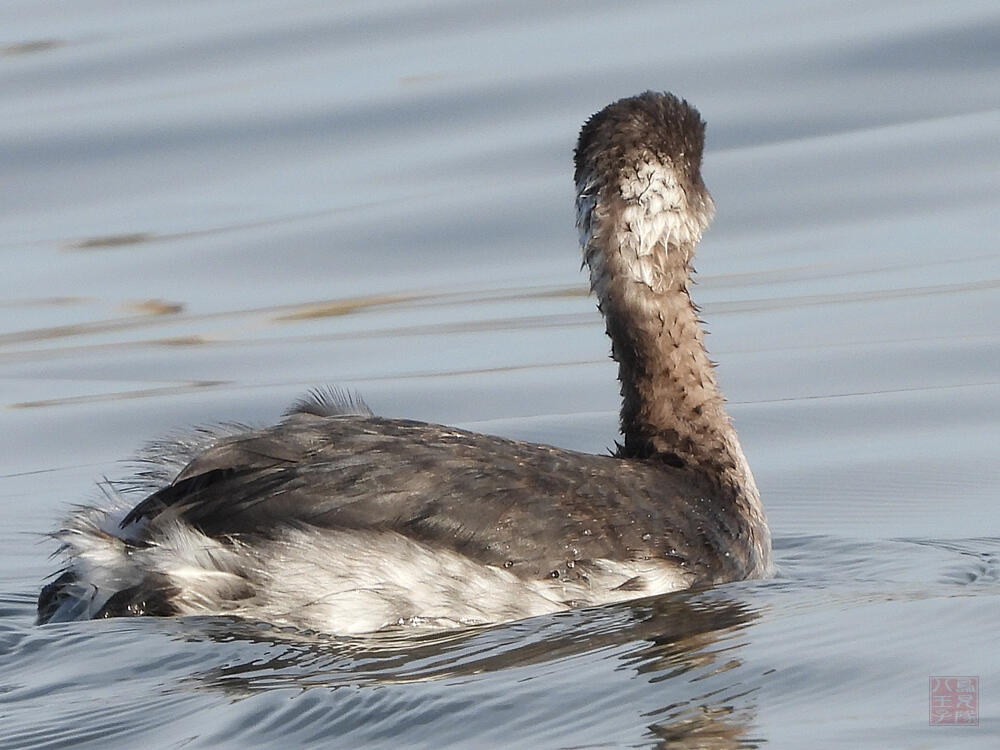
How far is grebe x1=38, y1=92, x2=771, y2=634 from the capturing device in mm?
6395

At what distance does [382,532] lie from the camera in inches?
253

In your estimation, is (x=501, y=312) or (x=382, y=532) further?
(x=501, y=312)

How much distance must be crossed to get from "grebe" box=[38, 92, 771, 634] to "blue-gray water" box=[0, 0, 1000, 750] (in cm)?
14

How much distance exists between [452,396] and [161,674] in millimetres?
4617

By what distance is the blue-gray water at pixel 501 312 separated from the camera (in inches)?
224

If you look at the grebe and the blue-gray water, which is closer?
the blue-gray water

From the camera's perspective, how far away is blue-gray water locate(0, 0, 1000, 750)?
5.70 m

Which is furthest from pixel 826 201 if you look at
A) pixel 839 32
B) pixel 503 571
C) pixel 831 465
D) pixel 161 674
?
pixel 161 674

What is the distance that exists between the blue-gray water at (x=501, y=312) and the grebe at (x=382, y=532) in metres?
0.14

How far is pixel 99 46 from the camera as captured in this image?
17.9m

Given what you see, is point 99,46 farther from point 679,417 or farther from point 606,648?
point 606,648

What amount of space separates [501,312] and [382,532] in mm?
5413

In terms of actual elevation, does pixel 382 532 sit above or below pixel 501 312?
below

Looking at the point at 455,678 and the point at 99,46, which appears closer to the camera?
the point at 455,678
